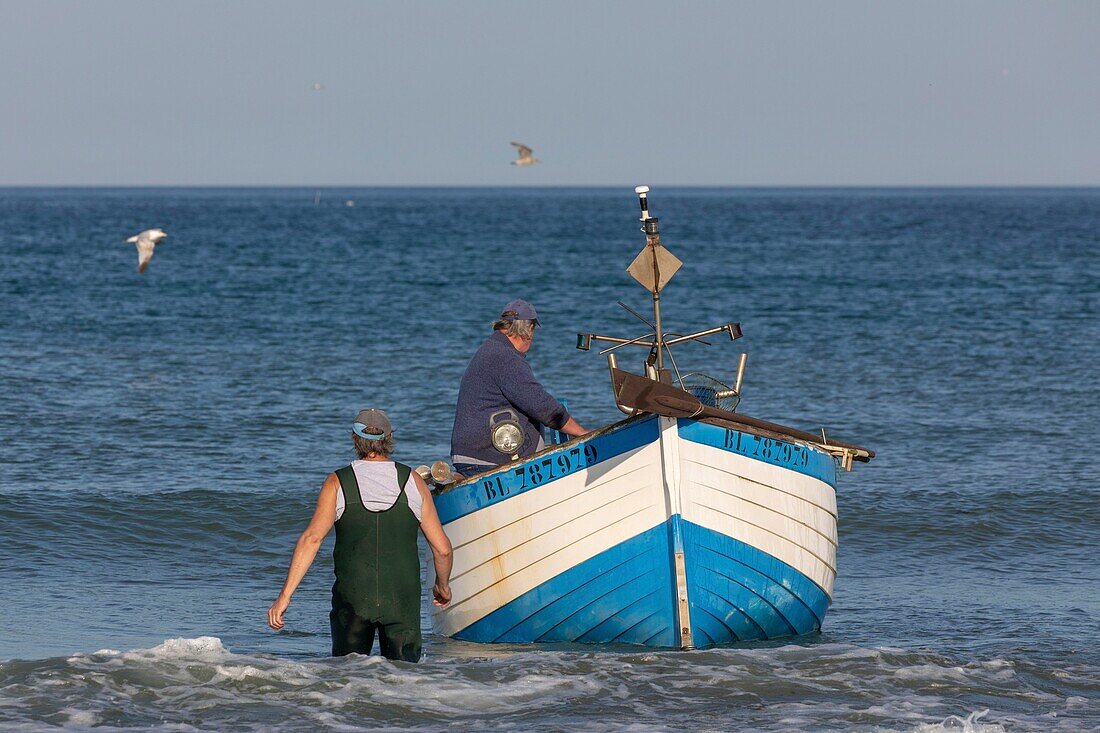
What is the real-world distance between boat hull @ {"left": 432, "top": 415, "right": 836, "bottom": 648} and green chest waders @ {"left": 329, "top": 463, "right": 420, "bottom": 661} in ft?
4.23

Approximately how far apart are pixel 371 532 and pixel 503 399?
179cm

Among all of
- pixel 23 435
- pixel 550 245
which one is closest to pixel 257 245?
pixel 550 245

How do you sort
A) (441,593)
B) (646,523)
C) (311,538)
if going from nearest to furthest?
(311,538)
(441,593)
(646,523)

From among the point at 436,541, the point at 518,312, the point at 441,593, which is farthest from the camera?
the point at 518,312

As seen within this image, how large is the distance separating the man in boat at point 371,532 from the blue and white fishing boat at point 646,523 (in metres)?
1.29

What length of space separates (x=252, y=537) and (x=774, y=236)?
75331 mm

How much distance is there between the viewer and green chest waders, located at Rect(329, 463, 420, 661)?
25.2ft

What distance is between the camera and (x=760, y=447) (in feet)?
29.9

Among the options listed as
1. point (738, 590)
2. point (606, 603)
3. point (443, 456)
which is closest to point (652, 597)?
point (606, 603)

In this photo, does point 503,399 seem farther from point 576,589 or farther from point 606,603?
point 606,603

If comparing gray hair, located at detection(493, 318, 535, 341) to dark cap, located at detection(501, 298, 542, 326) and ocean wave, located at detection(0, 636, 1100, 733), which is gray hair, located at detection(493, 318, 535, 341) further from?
ocean wave, located at detection(0, 636, 1100, 733)

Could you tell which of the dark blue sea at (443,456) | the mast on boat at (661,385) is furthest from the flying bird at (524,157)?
the mast on boat at (661,385)

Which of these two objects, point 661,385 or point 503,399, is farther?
point 503,399

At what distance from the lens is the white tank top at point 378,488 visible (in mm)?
7664
